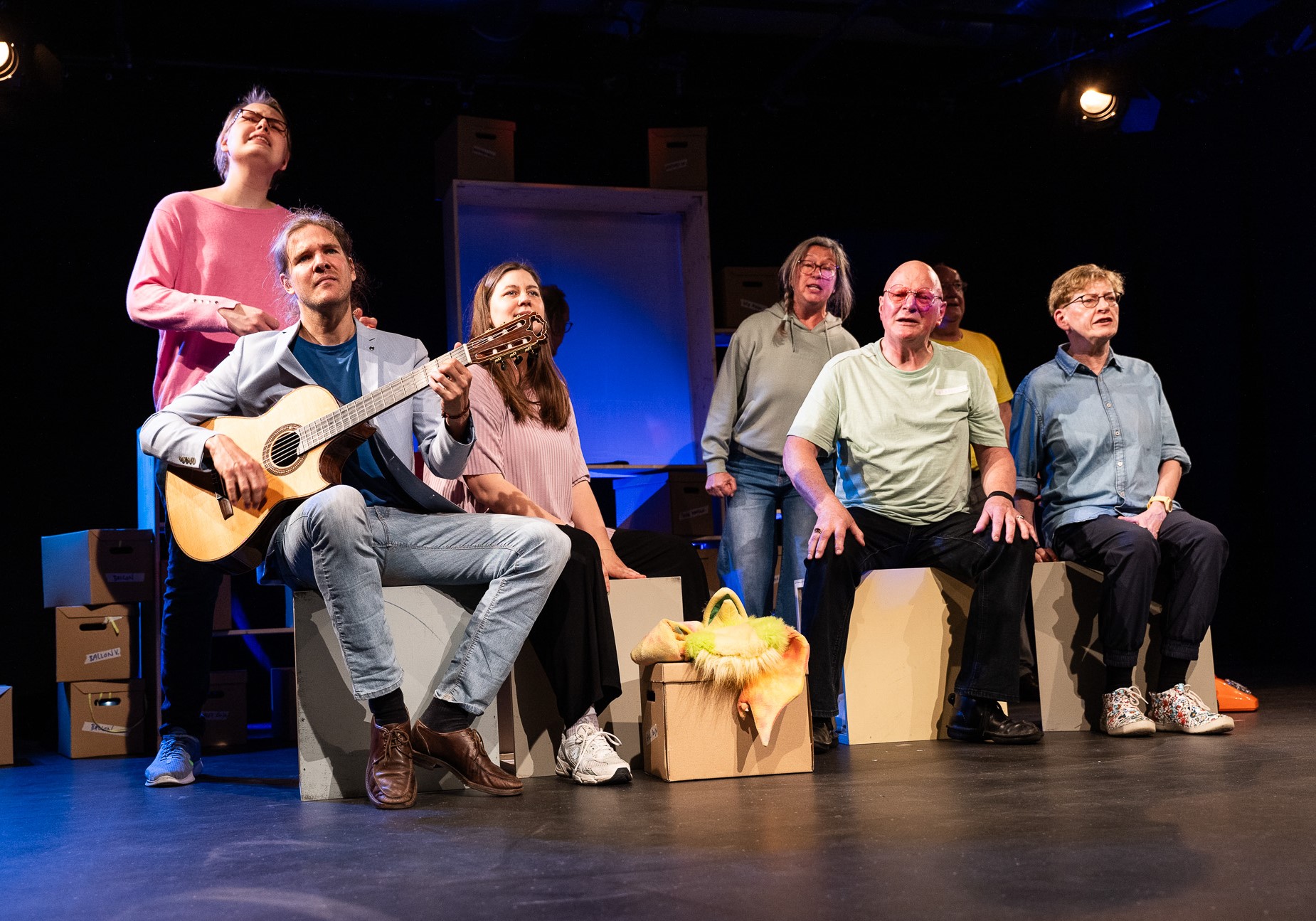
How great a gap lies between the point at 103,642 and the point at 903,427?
8.88 ft

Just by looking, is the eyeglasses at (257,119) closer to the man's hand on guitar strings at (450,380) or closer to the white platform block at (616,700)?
the man's hand on guitar strings at (450,380)

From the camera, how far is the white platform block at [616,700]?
3.06 metres

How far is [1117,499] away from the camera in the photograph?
380 centimetres

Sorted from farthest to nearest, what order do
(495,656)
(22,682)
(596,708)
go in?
(22,682) < (596,708) < (495,656)

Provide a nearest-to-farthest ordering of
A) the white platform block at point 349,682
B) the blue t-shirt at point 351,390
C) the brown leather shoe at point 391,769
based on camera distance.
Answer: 1. the brown leather shoe at point 391,769
2. the white platform block at point 349,682
3. the blue t-shirt at point 351,390

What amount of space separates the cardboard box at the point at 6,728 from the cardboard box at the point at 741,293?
329cm

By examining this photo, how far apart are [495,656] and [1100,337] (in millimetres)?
2309

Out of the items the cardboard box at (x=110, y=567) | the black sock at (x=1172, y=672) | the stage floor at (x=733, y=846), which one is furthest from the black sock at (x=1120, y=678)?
the cardboard box at (x=110, y=567)

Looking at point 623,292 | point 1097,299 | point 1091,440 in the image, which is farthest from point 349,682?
point 623,292

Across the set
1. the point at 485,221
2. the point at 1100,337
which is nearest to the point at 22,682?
the point at 485,221

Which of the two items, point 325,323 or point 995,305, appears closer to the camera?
point 325,323

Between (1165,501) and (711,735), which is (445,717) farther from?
(1165,501)

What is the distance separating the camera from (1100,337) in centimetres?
→ 394

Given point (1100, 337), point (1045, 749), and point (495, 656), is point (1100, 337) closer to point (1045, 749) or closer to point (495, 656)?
point (1045, 749)
